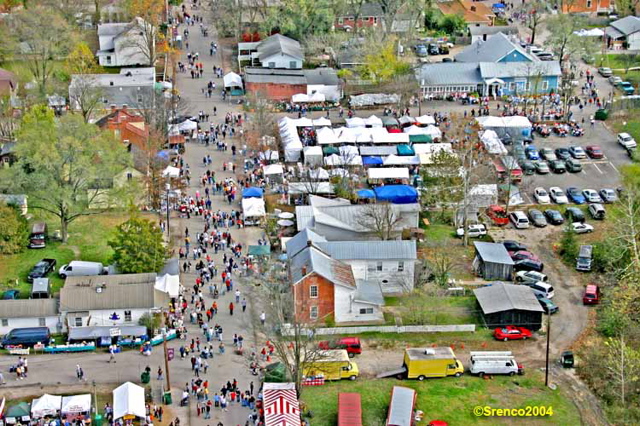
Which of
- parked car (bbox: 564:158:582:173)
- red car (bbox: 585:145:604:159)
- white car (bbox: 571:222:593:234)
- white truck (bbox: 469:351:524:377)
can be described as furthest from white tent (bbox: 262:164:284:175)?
white truck (bbox: 469:351:524:377)

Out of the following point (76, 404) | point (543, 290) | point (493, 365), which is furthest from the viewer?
point (543, 290)

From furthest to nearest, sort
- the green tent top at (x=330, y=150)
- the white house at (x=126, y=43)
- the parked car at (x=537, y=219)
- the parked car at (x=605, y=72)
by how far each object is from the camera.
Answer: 1. the parked car at (x=605, y=72)
2. the white house at (x=126, y=43)
3. the green tent top at (x=330, y=150)
4. the parked car at (x=537, y=219)

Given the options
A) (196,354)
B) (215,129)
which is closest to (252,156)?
(215,129)

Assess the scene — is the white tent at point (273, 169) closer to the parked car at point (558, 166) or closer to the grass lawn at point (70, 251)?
the grass lawn at point (70, 251)

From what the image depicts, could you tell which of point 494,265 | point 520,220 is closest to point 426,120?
point 520,220

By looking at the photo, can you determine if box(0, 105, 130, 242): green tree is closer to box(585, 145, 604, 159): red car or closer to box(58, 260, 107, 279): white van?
box(58, 260, 107, 279): white van

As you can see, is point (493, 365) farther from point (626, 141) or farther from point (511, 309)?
point (626, 141)

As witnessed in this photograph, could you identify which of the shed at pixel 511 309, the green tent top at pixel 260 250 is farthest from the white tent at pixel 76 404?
the shed at pixel 511 309
